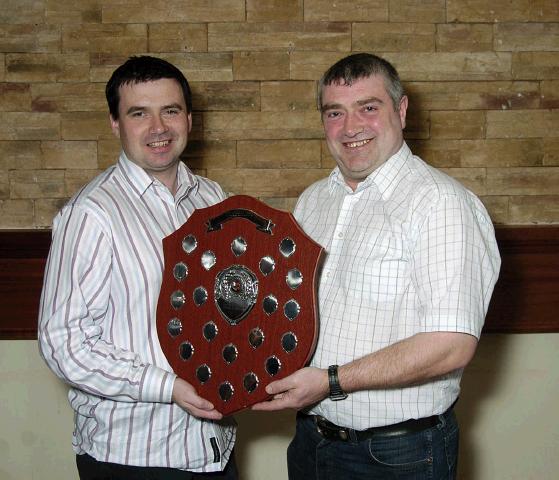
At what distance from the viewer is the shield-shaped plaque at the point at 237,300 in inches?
71.5

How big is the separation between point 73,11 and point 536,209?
199 cm

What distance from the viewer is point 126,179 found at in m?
2.08

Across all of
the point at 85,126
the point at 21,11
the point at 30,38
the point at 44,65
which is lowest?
the point at 85,126

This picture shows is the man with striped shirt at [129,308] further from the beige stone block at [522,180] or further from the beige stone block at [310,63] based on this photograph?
the beige stone block at [522,180]

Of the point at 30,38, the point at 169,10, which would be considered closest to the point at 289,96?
the point at 169,10

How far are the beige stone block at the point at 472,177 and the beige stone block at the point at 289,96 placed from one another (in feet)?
1.98

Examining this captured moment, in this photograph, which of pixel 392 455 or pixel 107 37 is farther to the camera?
pixel 107 37

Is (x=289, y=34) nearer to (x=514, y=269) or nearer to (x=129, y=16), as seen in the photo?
(x=129, y=16)

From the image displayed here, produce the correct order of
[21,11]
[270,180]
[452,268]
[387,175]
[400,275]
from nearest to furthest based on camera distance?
[452,268], [400,275], [387,175], [21,11], [270,180]

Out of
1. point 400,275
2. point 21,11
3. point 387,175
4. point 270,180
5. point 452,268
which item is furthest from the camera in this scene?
point 270,180

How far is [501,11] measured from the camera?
10.2 feet

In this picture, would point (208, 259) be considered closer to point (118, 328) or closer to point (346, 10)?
point (118, 328)

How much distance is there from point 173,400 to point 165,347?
13cm

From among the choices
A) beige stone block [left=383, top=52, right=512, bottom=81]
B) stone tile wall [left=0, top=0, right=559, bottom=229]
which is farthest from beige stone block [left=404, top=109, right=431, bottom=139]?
beige stone block [left=383, top=52, right=512, bottom=81]
